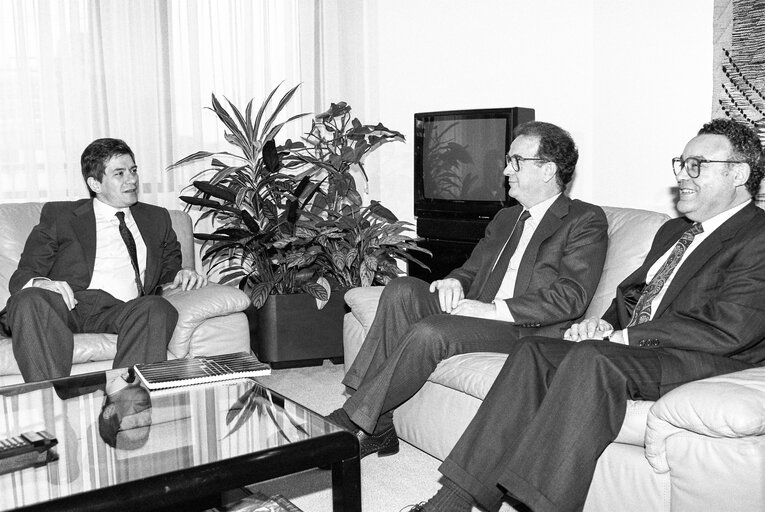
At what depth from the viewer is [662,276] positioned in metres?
2.55

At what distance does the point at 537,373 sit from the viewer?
2.31 metres

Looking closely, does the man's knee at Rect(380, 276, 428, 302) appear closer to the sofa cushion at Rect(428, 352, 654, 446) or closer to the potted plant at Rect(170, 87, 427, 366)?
the sofa cushion at Rect(428, 352, 654, 446)

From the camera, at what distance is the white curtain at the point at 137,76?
13.9 feet

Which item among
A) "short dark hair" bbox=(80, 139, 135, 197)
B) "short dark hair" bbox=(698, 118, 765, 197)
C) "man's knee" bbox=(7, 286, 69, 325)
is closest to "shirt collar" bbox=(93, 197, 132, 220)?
"short dark hair" bbox=(80, 139, 135, 197)

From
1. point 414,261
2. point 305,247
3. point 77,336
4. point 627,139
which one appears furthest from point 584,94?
point 77,336

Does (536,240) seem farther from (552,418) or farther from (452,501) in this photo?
(452,501)

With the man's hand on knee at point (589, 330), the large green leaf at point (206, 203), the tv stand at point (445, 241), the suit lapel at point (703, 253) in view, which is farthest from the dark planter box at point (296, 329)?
the suit lapel at point (703, 253)

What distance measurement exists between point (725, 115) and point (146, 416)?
107 inches

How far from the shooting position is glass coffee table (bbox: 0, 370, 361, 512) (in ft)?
5.52

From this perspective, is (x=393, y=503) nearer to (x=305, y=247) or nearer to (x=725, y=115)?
(x=305, y=247)

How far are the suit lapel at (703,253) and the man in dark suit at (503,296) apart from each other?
0.41m

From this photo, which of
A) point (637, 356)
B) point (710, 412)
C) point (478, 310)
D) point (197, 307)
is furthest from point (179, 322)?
point (710, 412)

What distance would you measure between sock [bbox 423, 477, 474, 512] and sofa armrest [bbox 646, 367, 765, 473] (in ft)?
1.71

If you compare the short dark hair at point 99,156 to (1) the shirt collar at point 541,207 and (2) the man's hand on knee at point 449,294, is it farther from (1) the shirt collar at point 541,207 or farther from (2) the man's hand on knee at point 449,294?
(1) the shirt collar at point 541,207
